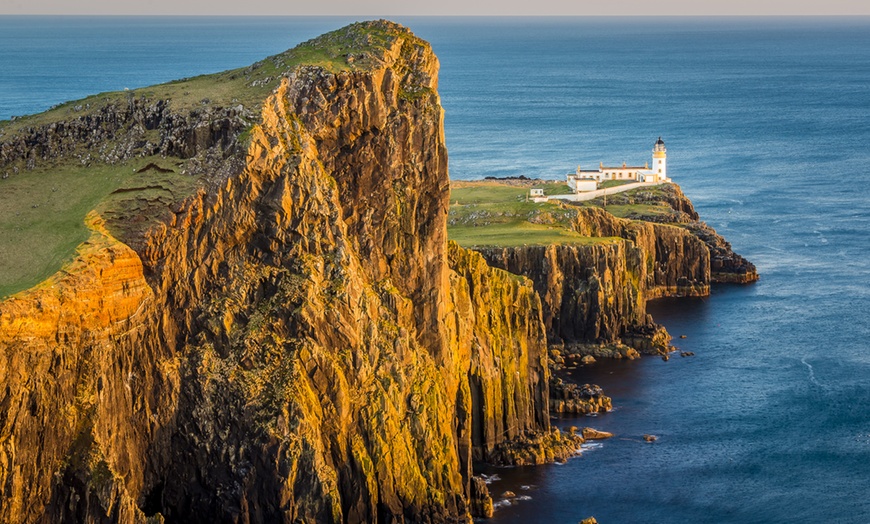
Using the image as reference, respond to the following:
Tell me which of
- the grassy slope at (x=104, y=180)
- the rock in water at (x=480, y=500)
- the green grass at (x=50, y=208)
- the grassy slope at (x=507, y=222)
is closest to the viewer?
the green grass at (x=50, y=208)

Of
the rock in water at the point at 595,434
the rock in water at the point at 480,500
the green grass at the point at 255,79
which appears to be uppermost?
the green grass at the point at 255,79

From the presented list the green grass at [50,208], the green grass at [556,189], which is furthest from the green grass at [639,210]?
the green grass at [50,208]

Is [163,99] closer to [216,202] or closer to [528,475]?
[216,202]

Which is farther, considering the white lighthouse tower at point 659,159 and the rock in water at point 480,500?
the white lighthouse tower at point 659,159

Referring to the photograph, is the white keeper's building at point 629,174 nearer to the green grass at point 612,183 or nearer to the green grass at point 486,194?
the green grass at point 612,183

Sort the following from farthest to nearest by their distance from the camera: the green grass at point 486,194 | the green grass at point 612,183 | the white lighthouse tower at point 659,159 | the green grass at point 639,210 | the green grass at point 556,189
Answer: the white lighthouse tower at point 659,159, the green grass at point 612,183, the green grass at point 556,189, the green grass at point 639,210, the green grass at point 486,194

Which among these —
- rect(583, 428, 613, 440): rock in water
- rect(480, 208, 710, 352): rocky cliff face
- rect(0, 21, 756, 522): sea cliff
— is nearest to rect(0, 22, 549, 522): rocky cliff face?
rect(0, 21, 756, 522): sea cliff

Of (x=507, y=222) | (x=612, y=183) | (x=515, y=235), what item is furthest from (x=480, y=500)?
(x=612, y=183)
